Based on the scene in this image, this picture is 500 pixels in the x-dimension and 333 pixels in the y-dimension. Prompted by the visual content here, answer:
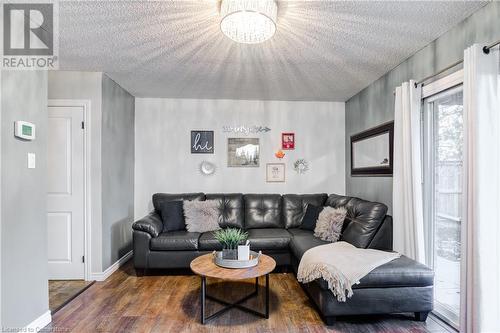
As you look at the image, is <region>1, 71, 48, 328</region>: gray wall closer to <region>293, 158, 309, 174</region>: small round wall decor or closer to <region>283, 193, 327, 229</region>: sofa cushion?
<region>283, 193, 327, 229</region>: sofa cushion

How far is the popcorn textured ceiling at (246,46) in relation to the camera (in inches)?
79.4

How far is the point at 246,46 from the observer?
2.62 m

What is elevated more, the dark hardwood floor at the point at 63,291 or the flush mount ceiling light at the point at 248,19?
the flush mount ceiling light at the point at 248,19

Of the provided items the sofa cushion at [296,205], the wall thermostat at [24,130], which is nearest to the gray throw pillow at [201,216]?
the sofa cushion at [296,205]

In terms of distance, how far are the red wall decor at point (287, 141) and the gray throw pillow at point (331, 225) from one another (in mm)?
1554

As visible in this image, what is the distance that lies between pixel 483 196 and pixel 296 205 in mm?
2473

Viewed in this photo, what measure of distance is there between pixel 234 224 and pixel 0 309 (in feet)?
8.61

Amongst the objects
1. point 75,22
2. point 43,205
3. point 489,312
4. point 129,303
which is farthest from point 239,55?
point 489,312

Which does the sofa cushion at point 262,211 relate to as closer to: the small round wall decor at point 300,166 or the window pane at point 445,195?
the small round wall decor at point 300,166

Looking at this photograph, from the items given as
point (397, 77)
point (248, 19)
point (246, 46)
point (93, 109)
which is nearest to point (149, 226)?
point (93, 109)

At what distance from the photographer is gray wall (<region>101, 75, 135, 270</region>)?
3369mm

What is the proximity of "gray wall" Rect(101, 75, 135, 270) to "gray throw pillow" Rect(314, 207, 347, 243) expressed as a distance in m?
2.65

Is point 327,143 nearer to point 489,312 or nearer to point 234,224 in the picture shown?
point 234,224

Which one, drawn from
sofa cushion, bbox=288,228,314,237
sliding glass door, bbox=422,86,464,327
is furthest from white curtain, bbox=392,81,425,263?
sofa cushion, bbox=288,228,314,237
